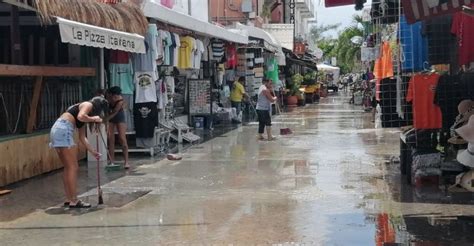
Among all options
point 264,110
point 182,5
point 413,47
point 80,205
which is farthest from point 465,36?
point 182,5

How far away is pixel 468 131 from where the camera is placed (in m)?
8.64

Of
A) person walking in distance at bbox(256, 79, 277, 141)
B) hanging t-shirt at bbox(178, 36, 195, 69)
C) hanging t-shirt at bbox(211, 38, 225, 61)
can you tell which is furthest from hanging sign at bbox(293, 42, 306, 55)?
hanging t-shirt at bbox(178, 36, 195, 69)

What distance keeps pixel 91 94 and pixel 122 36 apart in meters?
2.24

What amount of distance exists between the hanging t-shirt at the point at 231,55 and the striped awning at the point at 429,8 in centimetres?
1552

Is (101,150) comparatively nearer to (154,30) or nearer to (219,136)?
(154,30)

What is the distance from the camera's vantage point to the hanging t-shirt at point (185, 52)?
16625 millimetres

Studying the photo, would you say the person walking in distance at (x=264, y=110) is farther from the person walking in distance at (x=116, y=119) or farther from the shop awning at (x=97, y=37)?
the person walking in distance at (x=116, y=119)

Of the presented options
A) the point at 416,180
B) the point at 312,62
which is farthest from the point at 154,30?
the point at 312,62

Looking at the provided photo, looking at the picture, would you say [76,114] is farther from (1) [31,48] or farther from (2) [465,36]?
(2) [465,36]

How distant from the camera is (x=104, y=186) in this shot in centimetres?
1052

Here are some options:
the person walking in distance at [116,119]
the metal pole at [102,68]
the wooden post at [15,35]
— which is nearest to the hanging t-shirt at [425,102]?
the person walking in distance at [116,119]

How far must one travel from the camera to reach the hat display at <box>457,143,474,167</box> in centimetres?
879

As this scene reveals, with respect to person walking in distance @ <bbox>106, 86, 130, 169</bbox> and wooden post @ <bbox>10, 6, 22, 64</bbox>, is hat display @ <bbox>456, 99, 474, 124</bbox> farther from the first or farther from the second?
wooden post @ <bbox>10, 6, 22, 64</bbox>

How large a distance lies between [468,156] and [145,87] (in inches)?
277
